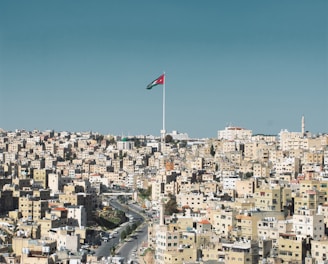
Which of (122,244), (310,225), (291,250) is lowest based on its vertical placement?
(122,244)

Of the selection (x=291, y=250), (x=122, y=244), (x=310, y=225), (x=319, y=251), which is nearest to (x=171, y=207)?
(x=122, y=244)

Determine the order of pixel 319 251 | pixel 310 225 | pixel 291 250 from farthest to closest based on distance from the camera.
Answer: pixel 310 225, pixel 291 250, pixel 319 251

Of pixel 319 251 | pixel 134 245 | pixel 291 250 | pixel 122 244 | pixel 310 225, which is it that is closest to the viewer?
pixel 319 251

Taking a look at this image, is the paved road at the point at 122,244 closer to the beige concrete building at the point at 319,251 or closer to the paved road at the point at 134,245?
the paved road at the point at 134,245

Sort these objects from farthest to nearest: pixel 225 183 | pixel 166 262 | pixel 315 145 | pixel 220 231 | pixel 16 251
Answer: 1. pixel 315 145
2. pixel 225 183
3. pixel 220 231
4. pixel 16 251
5. pixel 166 262

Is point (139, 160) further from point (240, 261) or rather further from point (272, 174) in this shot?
point (240, 261)

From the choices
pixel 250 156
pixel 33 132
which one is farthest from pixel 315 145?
pixel 33 132

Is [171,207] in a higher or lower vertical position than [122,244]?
higher

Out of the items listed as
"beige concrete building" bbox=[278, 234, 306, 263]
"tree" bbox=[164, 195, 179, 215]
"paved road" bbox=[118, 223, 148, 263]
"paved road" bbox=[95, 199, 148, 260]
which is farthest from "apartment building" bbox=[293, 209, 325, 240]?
"tree" bbox=[164, 195, 179, 215]

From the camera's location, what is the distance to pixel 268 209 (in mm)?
14195

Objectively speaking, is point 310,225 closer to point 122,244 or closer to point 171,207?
point 122,244

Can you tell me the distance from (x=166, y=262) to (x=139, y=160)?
61.5 ft

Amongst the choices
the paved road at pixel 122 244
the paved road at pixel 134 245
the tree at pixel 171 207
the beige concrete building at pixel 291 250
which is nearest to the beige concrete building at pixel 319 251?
the beige concrete building at pixel 291 250

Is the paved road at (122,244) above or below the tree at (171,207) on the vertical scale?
below
